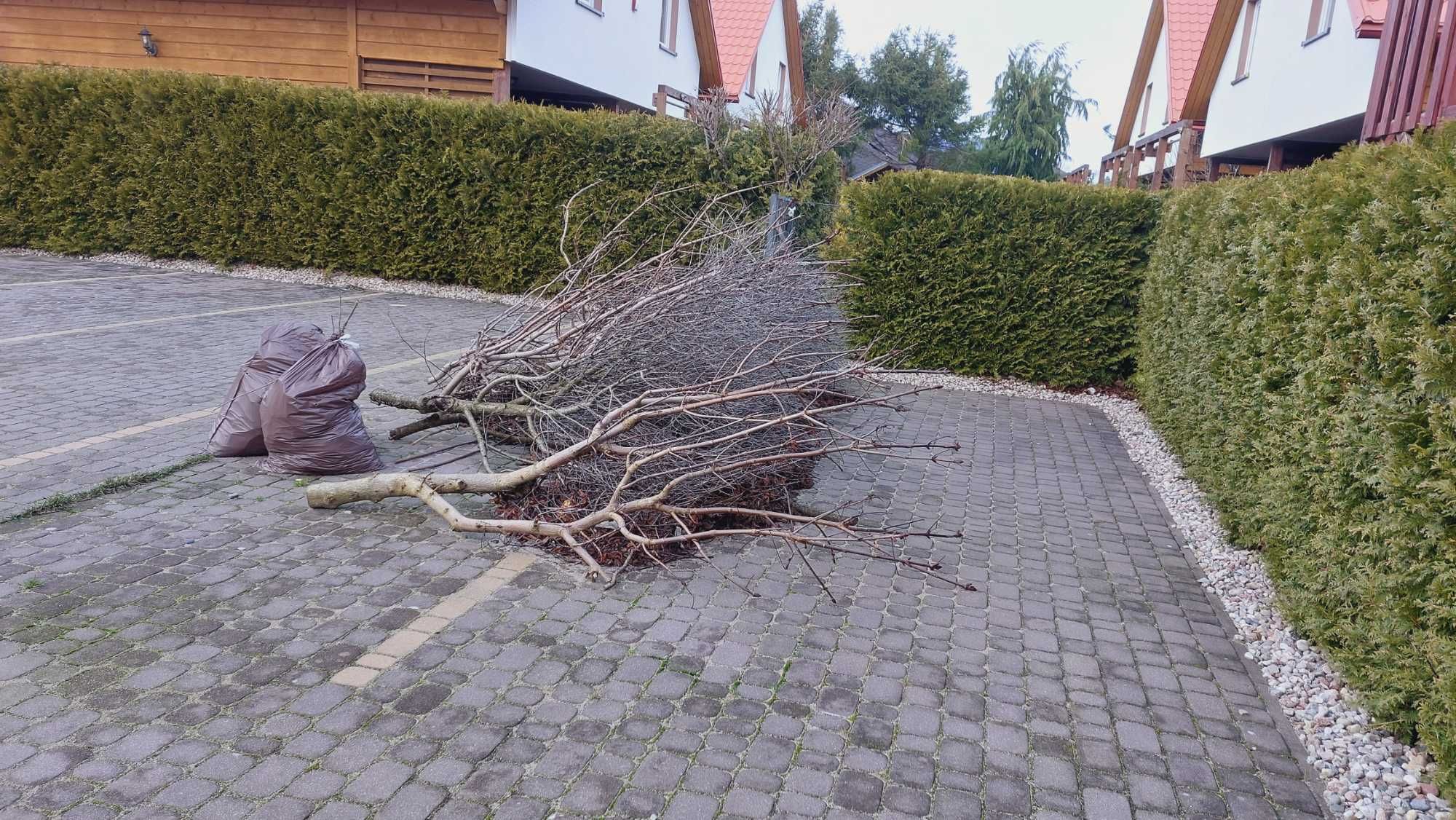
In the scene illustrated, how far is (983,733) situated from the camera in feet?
12.1

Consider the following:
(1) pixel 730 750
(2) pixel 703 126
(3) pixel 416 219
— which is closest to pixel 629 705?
(1) pixel 730 750

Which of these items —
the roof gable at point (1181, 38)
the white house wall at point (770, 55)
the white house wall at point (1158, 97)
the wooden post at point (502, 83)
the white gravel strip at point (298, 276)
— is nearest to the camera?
the white gravel strip at point (298, 276)

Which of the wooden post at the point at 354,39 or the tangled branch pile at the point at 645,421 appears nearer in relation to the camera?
the tangled branch pile at the point at 645,421

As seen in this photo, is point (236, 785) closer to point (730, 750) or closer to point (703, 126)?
point (730, 750)

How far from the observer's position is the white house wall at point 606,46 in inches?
636

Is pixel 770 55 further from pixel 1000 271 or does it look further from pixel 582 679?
pixel 582 679

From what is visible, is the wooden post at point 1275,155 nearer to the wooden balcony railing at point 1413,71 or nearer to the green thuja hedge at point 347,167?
the green thuja hedge at point 347,167

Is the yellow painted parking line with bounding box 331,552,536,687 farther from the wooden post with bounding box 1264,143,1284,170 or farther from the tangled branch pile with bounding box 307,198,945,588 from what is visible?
the wooden post with bounding box 1264,143,1284,170

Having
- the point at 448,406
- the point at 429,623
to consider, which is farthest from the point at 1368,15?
the point at 429,623

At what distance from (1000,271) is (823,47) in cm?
3728

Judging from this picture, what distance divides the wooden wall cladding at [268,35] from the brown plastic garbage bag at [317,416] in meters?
11.3

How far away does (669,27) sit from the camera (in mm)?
22438

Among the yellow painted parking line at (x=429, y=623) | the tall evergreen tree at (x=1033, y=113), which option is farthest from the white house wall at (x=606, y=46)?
the tall evergreen tree at (x=1033, y=113)

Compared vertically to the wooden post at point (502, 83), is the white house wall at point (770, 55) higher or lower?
higher
